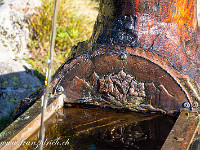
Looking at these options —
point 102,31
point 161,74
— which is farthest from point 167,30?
point 102,31

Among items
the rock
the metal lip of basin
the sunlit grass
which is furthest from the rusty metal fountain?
the sunlit grass

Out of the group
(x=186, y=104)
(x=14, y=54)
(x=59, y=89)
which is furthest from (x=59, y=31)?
(x=186, y=104)

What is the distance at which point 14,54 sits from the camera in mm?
4449

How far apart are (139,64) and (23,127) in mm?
983

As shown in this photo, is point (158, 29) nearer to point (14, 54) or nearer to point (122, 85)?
Answer: point (122, 85)

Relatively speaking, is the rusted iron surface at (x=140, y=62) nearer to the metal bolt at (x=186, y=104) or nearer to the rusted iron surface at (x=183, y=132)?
the metal bolt at (x=186, y=104)

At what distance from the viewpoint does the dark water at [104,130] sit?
2111 millimetres

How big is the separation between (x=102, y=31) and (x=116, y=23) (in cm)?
16

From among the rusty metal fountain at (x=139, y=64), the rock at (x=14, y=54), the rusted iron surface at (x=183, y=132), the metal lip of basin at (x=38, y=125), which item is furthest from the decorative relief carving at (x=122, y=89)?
the rock at (x=14, y=54)

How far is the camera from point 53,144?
Answer: 6.88 ft

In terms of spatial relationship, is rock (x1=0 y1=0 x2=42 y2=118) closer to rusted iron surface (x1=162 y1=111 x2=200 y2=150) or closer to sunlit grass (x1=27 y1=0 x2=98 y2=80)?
sunlit grass (x1=27 y1=0 x2=98 y2=80)

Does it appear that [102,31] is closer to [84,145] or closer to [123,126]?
[123,126]

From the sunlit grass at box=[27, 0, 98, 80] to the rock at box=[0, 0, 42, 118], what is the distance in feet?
0.49

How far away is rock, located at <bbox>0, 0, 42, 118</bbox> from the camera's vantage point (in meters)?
3.89
